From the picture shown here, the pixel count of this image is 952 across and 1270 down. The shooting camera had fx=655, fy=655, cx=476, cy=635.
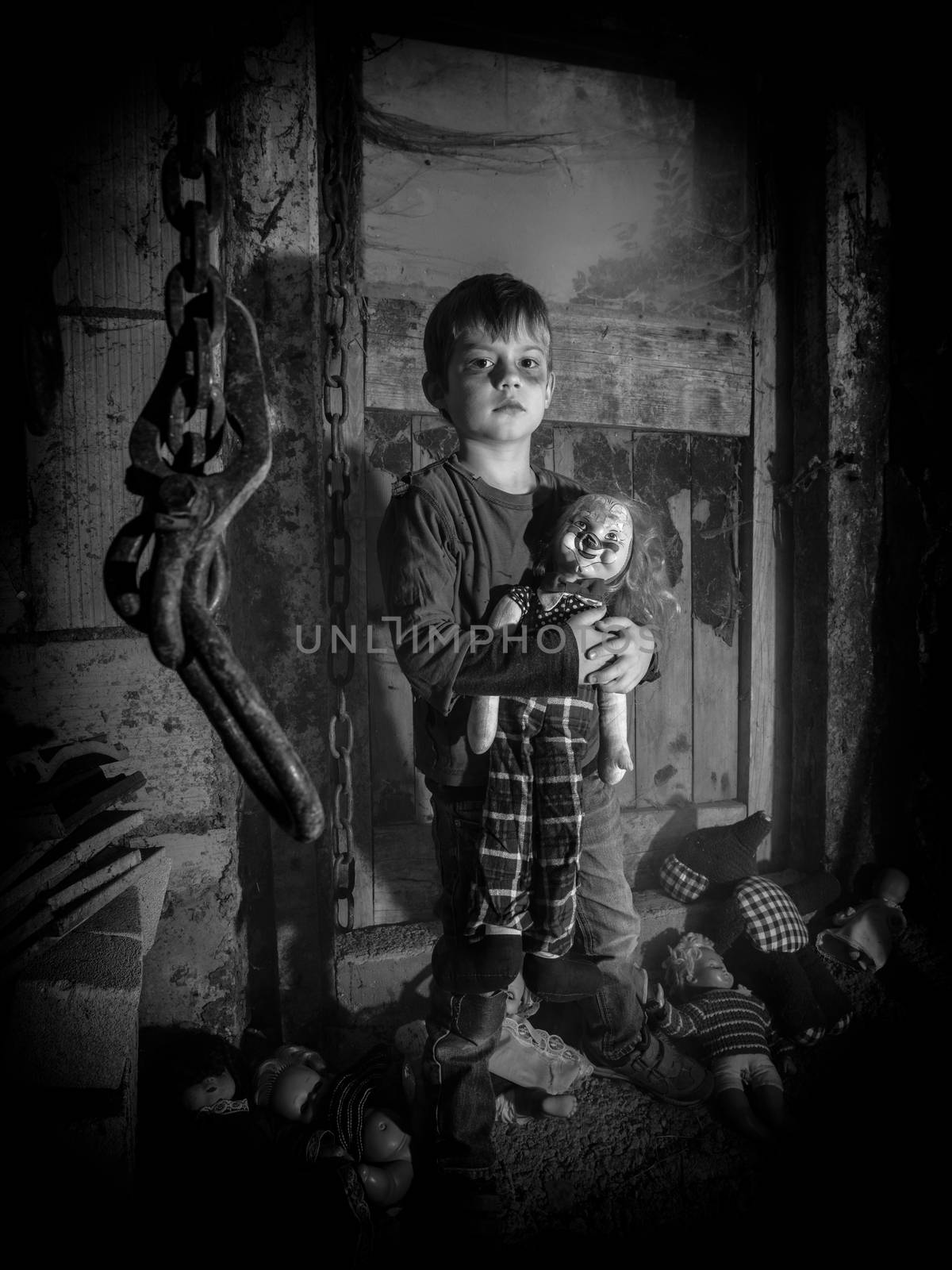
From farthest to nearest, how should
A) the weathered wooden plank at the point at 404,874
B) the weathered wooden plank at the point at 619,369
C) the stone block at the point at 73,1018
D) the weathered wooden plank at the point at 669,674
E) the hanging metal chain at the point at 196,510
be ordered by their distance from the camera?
the weathered wooden plank at the point at 669,674 < the weathered wooden plank at the point at 404,874 < the weathered wooden plank at the point at 619,369 < the stone block at the point at 73,1018 < the hanging metal chain at the point at 196,510

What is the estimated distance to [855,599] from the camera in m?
2.23

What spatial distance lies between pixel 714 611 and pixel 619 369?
2.82 feet

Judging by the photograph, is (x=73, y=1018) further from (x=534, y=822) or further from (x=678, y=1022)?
(x=678, y=1022)

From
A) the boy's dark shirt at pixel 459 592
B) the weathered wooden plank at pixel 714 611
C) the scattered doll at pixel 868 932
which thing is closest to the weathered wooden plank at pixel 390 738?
the boy's dark shirt at pixel 459 592

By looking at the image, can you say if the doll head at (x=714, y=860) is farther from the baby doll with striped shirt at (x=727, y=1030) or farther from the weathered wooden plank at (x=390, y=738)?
the weathered wooden plank at (x=390, y=738)

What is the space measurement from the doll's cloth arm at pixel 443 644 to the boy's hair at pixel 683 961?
45.2 inches

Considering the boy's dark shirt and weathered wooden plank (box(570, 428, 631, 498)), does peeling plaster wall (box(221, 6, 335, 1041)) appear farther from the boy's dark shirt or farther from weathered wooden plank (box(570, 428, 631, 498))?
weathered wooden plank (box(570, 428, 631, 498))

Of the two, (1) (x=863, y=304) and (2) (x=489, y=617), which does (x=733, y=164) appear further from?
(2) (x=489, y=617)

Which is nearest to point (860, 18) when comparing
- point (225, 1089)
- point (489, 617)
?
point (489, 617)

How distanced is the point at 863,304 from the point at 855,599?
38.1 inches

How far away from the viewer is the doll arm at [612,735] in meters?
1.47

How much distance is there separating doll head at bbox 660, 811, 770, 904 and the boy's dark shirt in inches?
32.3

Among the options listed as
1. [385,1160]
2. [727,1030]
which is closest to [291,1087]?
[385,1160]

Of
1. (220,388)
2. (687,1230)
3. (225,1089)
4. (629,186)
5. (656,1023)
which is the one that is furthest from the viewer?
(629,186)
